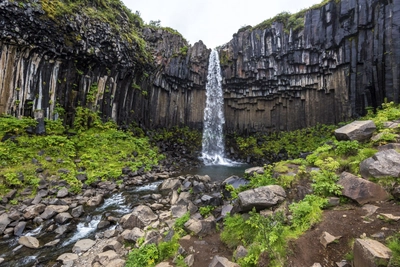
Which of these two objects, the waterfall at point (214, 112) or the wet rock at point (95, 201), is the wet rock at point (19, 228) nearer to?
the wet rock at point (95, 201)

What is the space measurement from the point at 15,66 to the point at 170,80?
16854 mm

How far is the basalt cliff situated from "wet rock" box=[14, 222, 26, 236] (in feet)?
33.5

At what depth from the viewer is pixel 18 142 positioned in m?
13.0

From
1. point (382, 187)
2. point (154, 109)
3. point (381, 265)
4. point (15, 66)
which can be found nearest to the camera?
point (381, 265)

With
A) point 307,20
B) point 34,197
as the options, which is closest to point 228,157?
point 307,20

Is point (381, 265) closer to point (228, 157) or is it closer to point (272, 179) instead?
point (272, 179)

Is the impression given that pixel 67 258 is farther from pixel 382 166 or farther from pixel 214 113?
pixel 214 113

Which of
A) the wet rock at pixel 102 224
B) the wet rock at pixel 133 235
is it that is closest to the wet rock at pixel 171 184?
the wet rock at pixel 102 224

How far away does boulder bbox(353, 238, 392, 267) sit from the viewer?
2.70 meters

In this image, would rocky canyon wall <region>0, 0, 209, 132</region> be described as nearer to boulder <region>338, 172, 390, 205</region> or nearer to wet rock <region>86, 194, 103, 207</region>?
wet rock <region>86, 194, 103, 207</region>

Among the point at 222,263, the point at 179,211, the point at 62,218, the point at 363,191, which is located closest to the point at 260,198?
the point at 222,263

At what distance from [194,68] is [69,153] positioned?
20837 millimetres

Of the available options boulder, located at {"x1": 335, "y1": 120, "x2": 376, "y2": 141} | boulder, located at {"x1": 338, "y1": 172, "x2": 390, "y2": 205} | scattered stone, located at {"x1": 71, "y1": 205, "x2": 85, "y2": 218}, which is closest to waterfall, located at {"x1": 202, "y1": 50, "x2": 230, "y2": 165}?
scattered stone, located at {"x1": 71, "y1": 205, "x2": 85, "y2": 218}

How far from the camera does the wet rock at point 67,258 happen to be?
5863 mm
